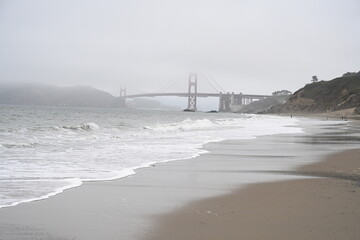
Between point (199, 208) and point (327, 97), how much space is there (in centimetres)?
9815

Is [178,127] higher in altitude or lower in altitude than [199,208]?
lower

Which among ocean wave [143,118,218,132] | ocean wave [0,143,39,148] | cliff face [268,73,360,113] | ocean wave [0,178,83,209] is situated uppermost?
cliff face [268,73,360,113]

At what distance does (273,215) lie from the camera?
14.8ft

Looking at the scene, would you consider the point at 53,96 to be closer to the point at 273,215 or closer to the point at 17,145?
the point at 17,145

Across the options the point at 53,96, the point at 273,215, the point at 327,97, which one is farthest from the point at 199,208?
the point at 53,96

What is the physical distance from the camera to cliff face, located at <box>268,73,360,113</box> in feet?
285

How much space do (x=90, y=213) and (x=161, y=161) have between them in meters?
4.84

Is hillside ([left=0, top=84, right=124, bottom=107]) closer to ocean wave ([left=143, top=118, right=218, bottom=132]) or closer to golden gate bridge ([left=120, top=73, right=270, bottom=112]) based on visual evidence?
golden gate bridge ([left=120, top=73, right=270, bottom=112])

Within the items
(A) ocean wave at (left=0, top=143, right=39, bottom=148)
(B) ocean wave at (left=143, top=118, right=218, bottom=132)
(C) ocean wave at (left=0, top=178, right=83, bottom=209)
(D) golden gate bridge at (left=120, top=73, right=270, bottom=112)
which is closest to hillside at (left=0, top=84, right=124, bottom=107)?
(D) golden gate bridge at (left=120, top=73, right=270, bottom=112)

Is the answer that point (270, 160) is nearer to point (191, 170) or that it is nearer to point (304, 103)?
point (191, 170)

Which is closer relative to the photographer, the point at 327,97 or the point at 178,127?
Result: the point at 178,127

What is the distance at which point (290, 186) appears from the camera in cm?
634

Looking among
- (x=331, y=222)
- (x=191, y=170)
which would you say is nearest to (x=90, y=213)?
(x=331, y=222)

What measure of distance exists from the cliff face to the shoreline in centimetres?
7991
